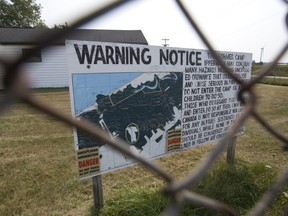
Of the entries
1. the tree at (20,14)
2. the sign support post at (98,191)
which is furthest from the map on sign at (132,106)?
the tree at (20,14)

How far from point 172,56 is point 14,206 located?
219 centimetres

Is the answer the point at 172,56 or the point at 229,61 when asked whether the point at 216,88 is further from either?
the point at 172,56

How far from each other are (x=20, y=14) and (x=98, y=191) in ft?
91.1

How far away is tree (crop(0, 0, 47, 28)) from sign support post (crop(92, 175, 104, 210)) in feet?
81.6


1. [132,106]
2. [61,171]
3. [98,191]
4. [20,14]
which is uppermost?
[20,14]

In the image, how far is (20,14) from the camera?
25969 millimetres

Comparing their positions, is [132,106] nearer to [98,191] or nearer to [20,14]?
[98,191]

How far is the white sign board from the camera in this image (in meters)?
2.15

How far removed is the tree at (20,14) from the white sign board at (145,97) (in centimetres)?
2452

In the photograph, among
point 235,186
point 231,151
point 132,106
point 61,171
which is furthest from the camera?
point 231,151

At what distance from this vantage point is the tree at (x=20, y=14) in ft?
82.8

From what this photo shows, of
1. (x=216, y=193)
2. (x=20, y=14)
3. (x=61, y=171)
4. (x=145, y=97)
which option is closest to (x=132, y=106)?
(x=145, y=97)

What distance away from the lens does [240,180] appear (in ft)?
Result: 10.1

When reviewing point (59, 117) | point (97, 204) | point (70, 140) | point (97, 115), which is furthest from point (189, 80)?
point (70, 140)
